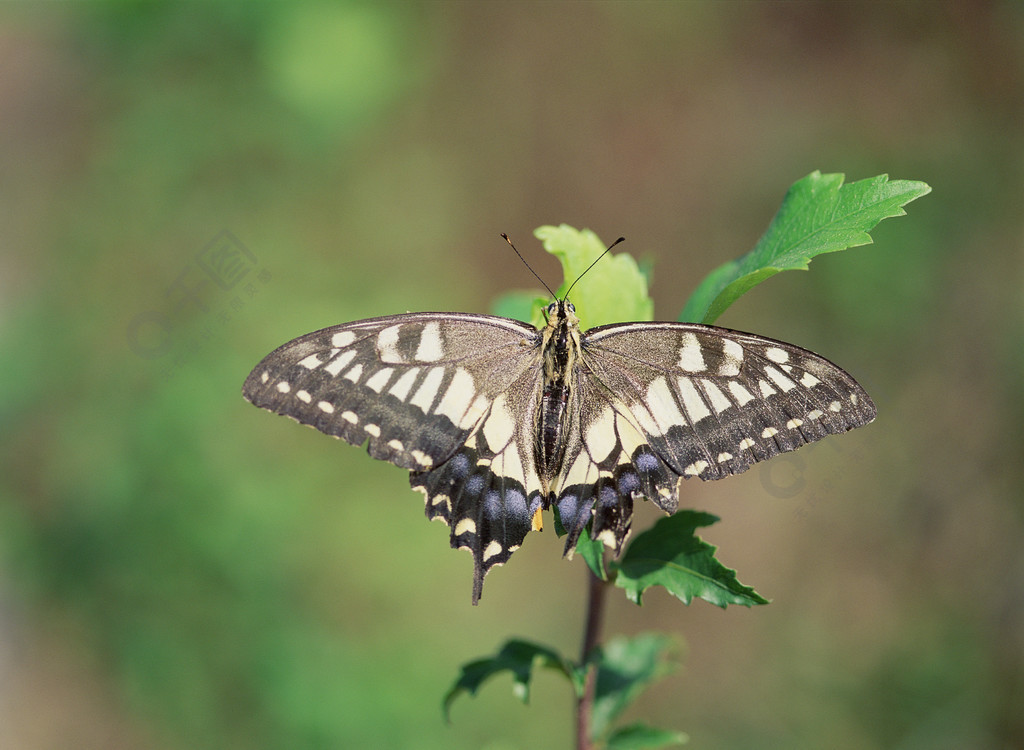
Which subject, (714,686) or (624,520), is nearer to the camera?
(624,520)

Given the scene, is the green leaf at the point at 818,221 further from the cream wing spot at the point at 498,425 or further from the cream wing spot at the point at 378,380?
the cream wing spot at the point at 378,380

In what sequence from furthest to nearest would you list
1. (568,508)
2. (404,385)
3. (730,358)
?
(404,385) → (730,358) → (568,508)

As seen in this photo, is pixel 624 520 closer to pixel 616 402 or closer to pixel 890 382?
pixel 616 402

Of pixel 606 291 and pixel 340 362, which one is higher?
pixel 606 291

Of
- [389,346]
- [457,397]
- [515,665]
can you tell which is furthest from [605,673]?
[389,346]

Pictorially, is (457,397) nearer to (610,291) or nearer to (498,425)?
(498,425)

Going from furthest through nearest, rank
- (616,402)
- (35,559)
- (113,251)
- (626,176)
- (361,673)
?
(626,176) < (113,251) < (35,559) < (361,673) < (616,402)

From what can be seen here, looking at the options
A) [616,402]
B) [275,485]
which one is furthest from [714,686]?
[616,402]

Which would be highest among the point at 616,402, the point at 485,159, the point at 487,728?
the point at 485,159
